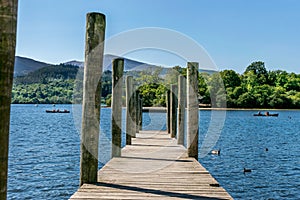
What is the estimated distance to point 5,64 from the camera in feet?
9.24

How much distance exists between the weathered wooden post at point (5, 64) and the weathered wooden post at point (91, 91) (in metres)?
3.59

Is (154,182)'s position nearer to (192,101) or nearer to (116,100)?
(192,101)

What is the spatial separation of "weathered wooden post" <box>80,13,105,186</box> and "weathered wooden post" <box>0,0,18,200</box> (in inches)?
141

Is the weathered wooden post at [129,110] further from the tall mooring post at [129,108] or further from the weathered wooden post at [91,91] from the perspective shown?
the weathered wooden post at [91,91]

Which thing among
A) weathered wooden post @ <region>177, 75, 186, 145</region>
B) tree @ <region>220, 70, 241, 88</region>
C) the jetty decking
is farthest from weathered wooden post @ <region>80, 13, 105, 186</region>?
tree @ <region>220, 70, 241, 88</region>

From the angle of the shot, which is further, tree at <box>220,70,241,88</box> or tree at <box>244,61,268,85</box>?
tree at <box>244,61,268,85</box>

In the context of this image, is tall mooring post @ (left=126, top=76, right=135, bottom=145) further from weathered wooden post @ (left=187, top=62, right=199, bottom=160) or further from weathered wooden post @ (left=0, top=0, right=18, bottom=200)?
weathered wooden post @ (left=0, top=0, right=18, bottom=200)

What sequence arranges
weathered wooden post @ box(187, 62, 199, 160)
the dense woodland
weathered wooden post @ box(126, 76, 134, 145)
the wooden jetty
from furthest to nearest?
the dense woodland → weathered wooden post @ box(126, 76, 134, 145) → weathered wooden post @ box(187, 62, 199, 160) → the wooden jetty

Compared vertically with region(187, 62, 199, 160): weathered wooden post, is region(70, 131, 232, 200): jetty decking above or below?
below

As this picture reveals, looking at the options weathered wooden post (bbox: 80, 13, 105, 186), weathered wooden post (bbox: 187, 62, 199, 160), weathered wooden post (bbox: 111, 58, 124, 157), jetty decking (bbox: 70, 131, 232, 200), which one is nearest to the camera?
jetty decking (bbox: 70, 131, 232, 200)

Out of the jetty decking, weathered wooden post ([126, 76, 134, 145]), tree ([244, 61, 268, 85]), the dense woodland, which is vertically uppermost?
tree ([244, 61, 268, 85])

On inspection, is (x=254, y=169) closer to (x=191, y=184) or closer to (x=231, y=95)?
(x=191, y=184)

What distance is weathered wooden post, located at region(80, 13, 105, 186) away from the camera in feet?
21.3

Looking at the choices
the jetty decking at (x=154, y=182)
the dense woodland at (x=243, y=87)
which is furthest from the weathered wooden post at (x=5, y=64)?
the dense woodland at (x=243, y=87)
